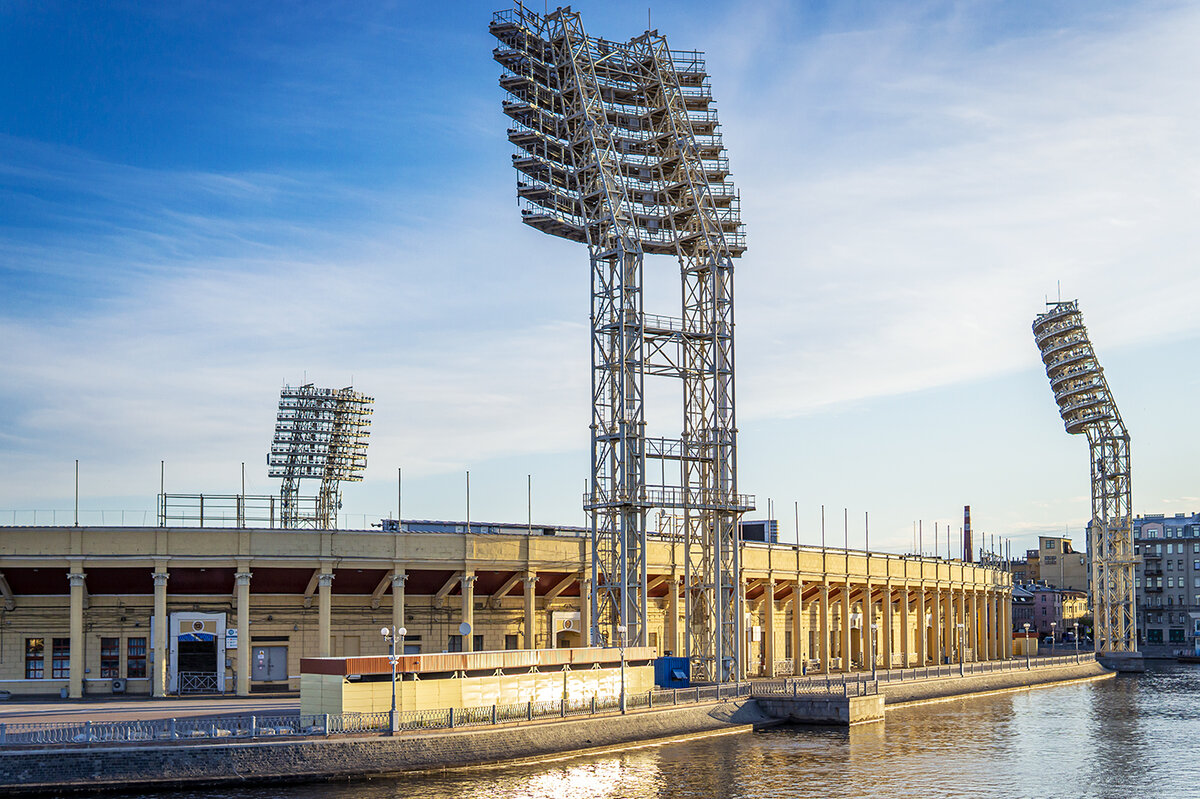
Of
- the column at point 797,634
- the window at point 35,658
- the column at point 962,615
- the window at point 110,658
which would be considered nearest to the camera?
the window at point 35,658

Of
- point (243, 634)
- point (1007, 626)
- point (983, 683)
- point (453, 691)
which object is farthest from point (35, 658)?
point (1007, 626)

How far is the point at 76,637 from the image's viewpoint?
64.0 meters

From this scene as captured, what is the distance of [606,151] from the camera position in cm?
7856

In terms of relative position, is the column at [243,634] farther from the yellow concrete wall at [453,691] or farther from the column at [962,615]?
the column at [962,615]

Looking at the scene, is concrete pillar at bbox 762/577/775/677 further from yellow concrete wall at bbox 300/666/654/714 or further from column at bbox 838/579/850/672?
yellow concrete wall at bbox 300/666/654/714

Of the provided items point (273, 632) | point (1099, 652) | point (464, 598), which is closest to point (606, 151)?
point (464, 598)

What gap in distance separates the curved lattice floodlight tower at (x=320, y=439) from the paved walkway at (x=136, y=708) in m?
78.8

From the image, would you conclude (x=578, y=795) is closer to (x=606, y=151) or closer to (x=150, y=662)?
(x=150, y=662)

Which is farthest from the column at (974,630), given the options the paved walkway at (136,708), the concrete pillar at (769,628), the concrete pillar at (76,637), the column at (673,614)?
the concrete pillar at (76,637)

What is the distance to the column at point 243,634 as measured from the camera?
65875mm

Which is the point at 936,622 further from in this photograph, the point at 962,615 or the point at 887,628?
the point at 887,628

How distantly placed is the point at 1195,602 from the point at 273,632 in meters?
163

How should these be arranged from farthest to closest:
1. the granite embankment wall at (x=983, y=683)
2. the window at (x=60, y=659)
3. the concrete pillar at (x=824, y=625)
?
the concrete pillar at (x=824, y=625) → the granite embankment wall at (x=983, y=683) → the window at (x=60, y=659)

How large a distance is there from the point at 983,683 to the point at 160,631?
195 feet
